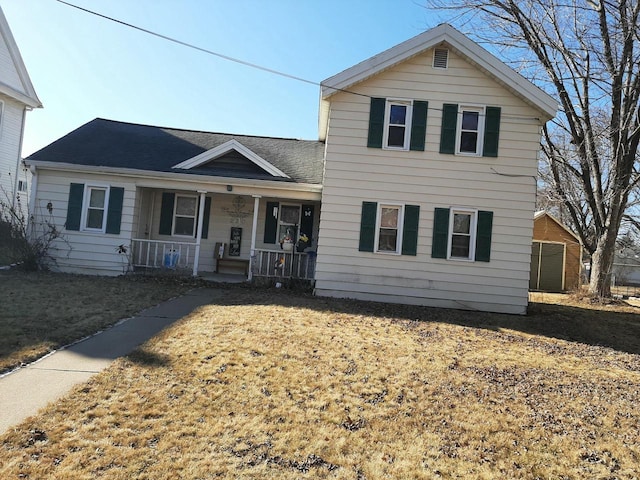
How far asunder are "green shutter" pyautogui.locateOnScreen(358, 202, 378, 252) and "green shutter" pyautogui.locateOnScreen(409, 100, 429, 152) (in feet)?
6.21

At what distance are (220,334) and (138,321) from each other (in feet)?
5.90

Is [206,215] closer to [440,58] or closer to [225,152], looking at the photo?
[225,152]

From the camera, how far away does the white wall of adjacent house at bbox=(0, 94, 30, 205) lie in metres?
16.1

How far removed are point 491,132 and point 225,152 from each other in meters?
7.42

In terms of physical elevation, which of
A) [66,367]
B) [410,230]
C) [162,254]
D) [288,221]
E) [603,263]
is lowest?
[66,367]

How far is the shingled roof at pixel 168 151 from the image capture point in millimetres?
12086

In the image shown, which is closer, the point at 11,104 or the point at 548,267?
the point at 11,104

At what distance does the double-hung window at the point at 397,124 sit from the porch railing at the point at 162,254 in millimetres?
6318

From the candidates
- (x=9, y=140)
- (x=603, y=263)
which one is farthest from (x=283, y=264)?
(x=9, y=140)

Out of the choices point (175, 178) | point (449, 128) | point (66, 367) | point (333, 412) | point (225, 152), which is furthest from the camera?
point (225, 152)

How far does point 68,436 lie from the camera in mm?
3451

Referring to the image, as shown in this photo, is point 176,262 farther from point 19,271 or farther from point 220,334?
point 220,334

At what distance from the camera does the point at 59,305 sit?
25.7 ft

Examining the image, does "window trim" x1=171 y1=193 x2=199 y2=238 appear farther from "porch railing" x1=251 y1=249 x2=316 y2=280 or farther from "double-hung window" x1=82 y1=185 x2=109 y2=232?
"porch railing" x1=251 y1=249 x2=316 y2=280
